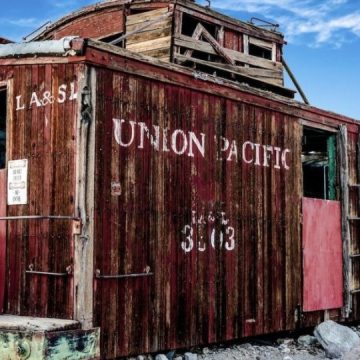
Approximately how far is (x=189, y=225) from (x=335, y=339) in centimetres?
371

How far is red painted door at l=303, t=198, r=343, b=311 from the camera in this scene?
11945mm

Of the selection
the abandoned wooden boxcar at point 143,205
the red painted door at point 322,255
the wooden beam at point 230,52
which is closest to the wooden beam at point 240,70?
the wooden beam at point 230,52

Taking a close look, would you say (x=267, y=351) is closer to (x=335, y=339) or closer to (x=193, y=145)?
(x=335, y=339)

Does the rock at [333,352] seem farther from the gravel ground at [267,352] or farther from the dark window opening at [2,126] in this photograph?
the dark window opening at [2,126]

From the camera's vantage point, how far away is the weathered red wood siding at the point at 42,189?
322 inches

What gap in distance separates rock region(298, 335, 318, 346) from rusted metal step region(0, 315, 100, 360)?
5.07 m

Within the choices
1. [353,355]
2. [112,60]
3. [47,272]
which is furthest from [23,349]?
[353,355]

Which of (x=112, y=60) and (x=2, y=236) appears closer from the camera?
(x=112, y=60)

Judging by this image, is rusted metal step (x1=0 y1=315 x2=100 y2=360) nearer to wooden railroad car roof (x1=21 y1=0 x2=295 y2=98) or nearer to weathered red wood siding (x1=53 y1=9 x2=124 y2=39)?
wooden railroad car roof (x1=21 y1=0 x2=295 y2=98)

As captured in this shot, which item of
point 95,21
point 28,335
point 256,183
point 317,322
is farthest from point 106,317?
point 95,21

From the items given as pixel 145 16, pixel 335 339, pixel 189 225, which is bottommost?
pixel 335 339

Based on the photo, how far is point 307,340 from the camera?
11688 millimetres

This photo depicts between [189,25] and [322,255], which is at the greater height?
[189,25]

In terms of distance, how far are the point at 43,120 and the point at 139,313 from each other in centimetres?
293
